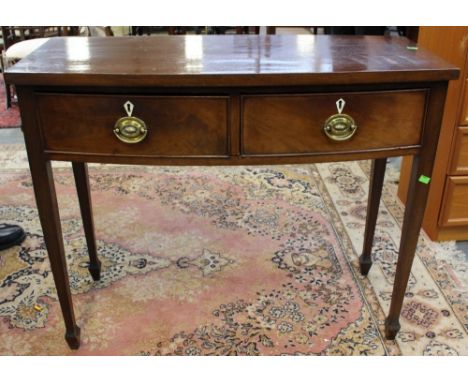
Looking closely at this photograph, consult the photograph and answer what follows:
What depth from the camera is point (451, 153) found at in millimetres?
1793

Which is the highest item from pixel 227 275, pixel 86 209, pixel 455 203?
pixel 86 209

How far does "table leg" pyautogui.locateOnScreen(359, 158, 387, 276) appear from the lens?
1.56m

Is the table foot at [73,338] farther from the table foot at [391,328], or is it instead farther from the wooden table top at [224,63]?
the table foot at [391,328]

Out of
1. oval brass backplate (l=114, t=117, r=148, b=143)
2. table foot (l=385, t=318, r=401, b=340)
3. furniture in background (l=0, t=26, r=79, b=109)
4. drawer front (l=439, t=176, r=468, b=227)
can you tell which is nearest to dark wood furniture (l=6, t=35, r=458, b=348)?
oval brass backplate (l=114, t=117, r=148, b=143)

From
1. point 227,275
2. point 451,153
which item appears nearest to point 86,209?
point 227,275

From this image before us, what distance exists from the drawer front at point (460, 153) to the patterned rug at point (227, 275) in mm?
298

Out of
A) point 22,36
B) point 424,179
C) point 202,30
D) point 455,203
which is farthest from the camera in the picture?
point 202,30

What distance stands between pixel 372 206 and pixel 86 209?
3.01 ft

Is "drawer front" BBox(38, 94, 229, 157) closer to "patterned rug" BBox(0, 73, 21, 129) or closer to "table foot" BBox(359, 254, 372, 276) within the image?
"table foot" BBox(359, 254, 372, 276)

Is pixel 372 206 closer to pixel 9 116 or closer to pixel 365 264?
pixel 365 264

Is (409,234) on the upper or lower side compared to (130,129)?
lower

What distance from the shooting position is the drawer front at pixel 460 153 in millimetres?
1758

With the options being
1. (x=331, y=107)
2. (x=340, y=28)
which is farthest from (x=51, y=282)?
(x=340, y=28)

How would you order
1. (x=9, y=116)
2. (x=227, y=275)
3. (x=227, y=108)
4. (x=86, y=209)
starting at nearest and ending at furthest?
(x=227, y=108)
(x=86, y=209)
(x=227, y=275)
(x=9, y=116)
